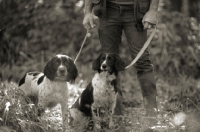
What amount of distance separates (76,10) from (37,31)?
1.06 m

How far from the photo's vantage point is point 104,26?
4.66m

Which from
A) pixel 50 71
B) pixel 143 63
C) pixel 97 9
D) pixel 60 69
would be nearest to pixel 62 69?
pixel 60 69

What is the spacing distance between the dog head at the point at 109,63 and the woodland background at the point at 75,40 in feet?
9.16

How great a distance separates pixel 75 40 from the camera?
916 cm

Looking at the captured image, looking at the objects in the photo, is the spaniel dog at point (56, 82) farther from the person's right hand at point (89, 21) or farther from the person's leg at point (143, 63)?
the person's leg at point (143, 63)

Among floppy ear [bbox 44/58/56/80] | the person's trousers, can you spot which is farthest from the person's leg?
floppy ear [bbox 44/58/56/80]

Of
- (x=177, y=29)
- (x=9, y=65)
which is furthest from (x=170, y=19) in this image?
(x=9, y=65)

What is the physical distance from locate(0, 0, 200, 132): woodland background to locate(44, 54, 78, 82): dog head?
2714mm

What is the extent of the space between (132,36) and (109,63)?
430 mm

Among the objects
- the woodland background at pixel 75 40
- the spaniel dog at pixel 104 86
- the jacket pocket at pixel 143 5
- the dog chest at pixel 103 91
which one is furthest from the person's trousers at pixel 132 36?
the woodland background at pixel 75 40

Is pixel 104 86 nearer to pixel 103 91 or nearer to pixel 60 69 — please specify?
pixel 103 91

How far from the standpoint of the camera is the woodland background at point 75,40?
26.7ft

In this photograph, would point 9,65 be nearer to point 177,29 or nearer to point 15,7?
point 15,7

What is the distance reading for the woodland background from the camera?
8.13 meters
